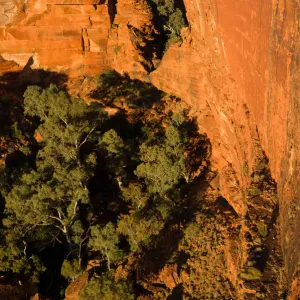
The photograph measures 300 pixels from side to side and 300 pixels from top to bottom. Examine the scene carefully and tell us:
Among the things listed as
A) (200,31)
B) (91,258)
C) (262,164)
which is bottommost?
(91,258)

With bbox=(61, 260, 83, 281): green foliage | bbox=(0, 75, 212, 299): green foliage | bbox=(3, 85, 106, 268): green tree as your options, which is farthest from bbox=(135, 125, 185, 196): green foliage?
bbox=(61, 260, 83, 281): green foliage

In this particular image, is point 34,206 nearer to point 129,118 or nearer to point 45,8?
point 129,118

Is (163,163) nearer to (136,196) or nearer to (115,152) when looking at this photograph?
Result: (136,196)

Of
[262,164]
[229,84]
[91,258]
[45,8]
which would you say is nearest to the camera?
[262,164]

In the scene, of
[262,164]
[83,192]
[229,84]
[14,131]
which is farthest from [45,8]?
[262,164]

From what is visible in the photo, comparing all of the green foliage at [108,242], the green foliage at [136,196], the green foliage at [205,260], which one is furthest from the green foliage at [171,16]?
the green foliage at [205,260]

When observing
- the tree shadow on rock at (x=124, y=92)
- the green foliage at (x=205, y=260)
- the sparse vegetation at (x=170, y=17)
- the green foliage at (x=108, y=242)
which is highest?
the sparse vegetation at (x=170, y=17)

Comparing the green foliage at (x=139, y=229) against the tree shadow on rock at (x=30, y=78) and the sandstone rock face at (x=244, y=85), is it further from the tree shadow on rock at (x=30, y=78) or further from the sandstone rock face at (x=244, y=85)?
the tree shadow on rock at (x=30, y=78)
